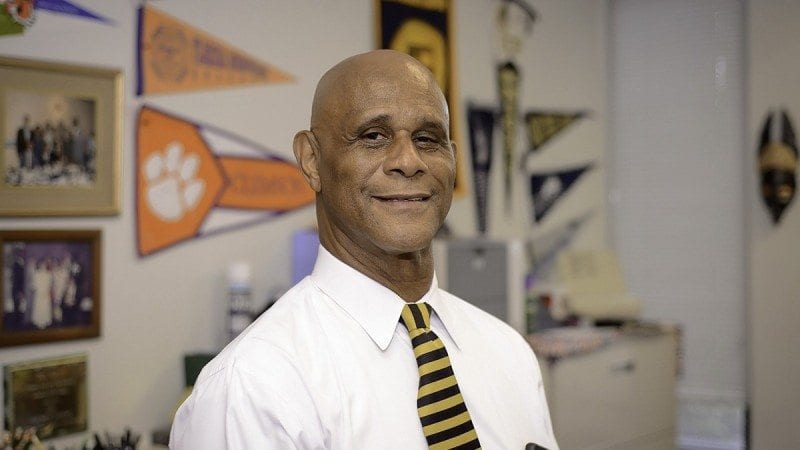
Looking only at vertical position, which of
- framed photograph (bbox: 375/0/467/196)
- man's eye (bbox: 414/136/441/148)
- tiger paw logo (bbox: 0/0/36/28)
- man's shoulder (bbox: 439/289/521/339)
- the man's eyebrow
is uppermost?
framed photograph (bbox: 375/0/467/196)

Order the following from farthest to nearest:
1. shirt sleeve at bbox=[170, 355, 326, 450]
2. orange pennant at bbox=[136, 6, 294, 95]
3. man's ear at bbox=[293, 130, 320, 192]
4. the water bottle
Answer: the water bottle → orange pennant at bbox=[136, 6, 294, 95] → man's ear at bbox=[293, 130, 320, 192] → shirt sleeve at bbox=[170, 355, 326, 450]

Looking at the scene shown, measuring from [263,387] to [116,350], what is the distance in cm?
154

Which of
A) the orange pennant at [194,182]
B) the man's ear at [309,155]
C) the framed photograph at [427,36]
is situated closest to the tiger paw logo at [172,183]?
the orange pennant at [194,182]

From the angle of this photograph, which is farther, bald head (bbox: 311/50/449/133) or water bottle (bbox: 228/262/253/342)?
water bottle (bbox: 228/262/253/342)

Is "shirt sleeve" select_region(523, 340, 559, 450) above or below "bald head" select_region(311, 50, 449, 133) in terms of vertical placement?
below

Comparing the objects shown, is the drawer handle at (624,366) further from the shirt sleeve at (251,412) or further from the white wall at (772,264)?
the shirt sleeve at (251,412)

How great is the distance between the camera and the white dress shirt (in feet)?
3.67

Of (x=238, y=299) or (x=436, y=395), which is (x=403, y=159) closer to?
(x=436, y=395)

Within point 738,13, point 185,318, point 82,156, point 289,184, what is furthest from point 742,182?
point 82,156

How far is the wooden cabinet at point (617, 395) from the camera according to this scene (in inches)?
126

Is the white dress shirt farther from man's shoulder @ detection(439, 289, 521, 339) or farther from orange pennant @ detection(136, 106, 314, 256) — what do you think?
orange pennant @ detection(136, 106, 314, 256)

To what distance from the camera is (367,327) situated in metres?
1.29

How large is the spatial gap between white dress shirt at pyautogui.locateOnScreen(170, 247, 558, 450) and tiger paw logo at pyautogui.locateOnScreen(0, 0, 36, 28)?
1.39 metres

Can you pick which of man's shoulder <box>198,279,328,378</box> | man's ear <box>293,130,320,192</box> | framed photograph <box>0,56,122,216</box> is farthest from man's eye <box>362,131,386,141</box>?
framed photograph <box>0,56,122,216</box>
